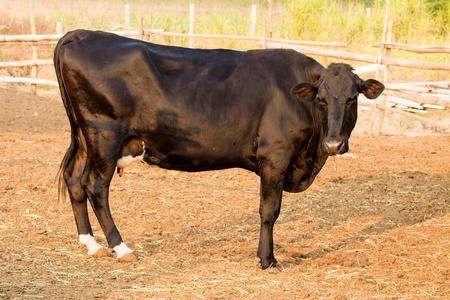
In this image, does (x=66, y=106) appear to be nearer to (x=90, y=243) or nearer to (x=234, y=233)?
(x=90, y=243)

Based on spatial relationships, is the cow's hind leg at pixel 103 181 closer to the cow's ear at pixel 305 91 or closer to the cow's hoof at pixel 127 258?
the cow's hoof at pixel 127 258

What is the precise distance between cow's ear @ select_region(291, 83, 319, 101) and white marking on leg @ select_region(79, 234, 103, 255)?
6.70ft

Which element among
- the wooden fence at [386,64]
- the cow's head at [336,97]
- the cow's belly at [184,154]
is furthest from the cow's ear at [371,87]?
the wooden fence at [386,64]

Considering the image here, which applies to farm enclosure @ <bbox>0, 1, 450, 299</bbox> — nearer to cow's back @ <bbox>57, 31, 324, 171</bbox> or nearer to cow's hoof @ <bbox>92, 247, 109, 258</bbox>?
cow's hoof @ <bbox>92, 247, 109, 258</bbox>

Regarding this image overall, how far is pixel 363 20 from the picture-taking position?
1731cm

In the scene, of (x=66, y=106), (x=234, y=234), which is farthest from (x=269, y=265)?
(x=66, y=106)

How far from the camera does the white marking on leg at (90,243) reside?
472 centimetres

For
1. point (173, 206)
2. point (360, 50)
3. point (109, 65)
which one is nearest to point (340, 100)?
point (109, 65)

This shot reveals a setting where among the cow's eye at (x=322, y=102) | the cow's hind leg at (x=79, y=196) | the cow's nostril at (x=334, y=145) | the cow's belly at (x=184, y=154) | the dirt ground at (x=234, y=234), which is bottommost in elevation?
the dirt ground at (x=234, y=234)

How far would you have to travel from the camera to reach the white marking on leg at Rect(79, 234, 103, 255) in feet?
15.5

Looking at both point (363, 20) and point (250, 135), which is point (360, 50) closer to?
point (363, 20)

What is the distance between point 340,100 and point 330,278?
133 centimetres

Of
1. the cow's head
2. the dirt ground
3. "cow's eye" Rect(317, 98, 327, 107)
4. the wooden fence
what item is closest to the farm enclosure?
the dirt ground

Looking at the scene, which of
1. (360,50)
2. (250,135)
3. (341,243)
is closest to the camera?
(250,135)
